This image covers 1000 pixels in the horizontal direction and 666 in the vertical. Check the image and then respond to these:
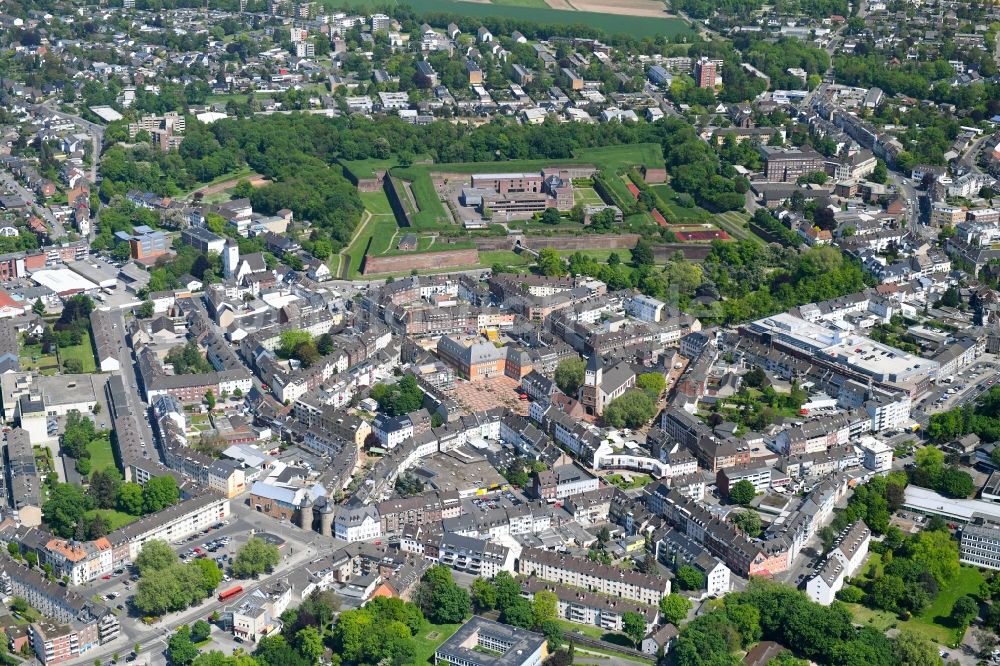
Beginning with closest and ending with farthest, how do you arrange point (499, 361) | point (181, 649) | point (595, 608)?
point (181, 649), point (595, 608), point (499, 361)

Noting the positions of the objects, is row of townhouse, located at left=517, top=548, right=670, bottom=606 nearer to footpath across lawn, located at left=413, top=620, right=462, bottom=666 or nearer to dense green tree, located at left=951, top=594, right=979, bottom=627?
footpath across lawn, located at left=413, top=620, right=462, bottom=666

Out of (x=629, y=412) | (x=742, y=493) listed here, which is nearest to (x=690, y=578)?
(x=742, y=493)

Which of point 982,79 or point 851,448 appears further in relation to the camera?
point 982,79

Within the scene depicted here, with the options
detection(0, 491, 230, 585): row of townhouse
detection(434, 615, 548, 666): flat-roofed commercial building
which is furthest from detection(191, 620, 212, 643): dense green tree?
detection(434, 615, 548, 666): flat-roofed commercial building

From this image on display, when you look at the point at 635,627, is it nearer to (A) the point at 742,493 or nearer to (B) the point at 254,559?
(A) the point at 742,493

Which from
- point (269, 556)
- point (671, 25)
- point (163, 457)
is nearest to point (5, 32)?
point (671, 25)

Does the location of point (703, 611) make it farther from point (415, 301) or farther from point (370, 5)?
point (370, 5)

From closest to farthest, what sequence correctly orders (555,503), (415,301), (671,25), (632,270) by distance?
(555,503) → (415,301) → (632,270) → (671,25)
